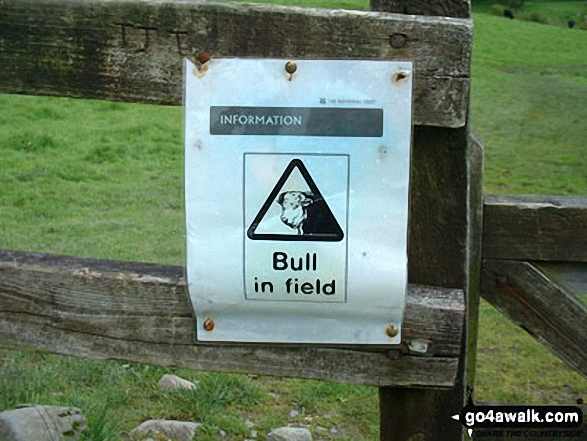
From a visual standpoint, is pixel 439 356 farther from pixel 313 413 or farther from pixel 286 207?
pixel 313 413

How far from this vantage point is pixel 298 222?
234cm

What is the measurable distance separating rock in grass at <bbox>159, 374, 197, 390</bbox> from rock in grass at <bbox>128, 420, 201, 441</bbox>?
1.57ft

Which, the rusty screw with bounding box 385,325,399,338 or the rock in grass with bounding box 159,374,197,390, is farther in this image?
the rock in grass with bounding box 159,374,197,390

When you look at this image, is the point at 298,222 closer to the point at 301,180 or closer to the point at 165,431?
the point at 301,180

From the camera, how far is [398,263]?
2363 millimetres

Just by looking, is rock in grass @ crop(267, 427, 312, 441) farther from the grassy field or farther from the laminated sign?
the laminated sign

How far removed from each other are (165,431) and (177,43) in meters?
2.22

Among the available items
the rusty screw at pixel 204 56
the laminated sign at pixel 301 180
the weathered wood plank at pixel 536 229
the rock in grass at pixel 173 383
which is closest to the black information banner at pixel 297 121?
the laminated sign at pixel 301 180

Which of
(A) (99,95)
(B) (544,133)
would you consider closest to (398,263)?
(A) (99,95)

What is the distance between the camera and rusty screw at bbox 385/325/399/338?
2.43m

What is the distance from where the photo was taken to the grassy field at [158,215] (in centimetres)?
455

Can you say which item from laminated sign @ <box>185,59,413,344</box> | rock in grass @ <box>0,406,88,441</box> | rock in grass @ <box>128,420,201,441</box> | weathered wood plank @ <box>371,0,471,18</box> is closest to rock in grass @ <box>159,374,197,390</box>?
rock in grass @ <box>128,420,201,441</box>

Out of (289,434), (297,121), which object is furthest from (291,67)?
(289,434)

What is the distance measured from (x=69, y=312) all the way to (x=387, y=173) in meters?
0.91
